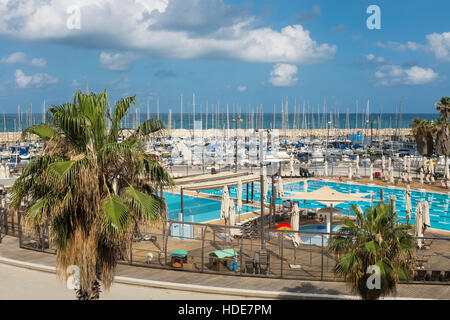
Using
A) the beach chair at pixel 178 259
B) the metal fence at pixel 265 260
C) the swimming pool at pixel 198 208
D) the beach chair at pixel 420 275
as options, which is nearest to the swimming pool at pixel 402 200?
the swimming pool at pixel 198 208

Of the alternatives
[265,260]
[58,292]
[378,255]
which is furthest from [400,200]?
[58,292]

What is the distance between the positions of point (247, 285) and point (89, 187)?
760 centimetres

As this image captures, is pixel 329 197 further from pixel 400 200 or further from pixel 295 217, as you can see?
pixel 400 200

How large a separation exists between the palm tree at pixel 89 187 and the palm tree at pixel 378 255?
14.3ft

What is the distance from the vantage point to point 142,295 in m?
13.3

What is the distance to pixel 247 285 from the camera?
13977mm

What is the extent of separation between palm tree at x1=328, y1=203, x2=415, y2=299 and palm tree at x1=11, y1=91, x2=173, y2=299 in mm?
4372

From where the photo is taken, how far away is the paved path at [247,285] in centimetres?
1315

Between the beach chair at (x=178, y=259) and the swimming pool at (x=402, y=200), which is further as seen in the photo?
the swimming pool at (x=402, y=200)

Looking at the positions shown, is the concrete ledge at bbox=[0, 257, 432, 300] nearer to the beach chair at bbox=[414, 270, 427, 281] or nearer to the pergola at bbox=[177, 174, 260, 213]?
the beach chair at bbox=[414, 270, 427, 281]

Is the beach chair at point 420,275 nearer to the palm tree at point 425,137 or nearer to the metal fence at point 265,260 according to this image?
the metal fence at point 265,260

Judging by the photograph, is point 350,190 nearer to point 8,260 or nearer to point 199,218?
point 199,218
